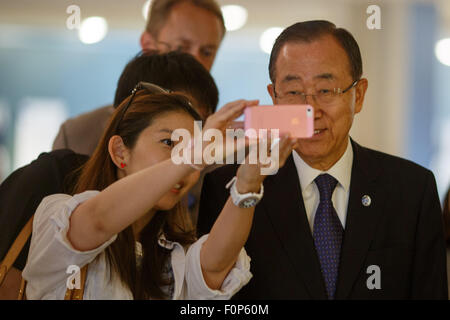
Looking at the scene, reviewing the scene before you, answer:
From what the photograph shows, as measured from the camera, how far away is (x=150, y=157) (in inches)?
42.0

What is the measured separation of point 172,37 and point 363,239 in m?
0.86

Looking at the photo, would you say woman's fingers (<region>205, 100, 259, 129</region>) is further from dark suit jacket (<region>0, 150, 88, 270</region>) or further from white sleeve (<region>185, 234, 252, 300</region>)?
dark suit jacket (<region>0, 150, 88, 270</region>)

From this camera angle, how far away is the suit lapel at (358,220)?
40.0 inches

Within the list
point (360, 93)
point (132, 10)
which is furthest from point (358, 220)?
point (132, 10)

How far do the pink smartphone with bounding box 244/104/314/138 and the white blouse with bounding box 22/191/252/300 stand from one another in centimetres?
25

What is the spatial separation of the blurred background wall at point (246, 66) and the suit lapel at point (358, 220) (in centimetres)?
9

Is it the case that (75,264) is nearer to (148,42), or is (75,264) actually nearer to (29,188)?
(29,188)

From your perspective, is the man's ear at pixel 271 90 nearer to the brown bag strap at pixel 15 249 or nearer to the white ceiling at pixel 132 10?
the white ceiling at pixel 132 10

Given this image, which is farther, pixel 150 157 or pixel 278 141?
pixel 150 157

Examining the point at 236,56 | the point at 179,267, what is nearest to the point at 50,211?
the point at 179,267

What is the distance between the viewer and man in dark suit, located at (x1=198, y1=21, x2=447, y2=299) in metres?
1.01
